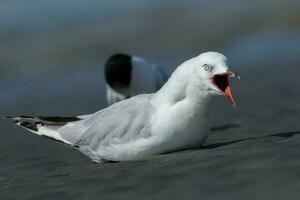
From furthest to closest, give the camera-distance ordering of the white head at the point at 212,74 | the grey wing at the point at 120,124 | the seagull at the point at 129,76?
the seagull at the point at 129,76 < the grey wing at the point at 120,124 < the white head at the point at 212,74

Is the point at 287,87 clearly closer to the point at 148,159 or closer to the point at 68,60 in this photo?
the point at 148,159

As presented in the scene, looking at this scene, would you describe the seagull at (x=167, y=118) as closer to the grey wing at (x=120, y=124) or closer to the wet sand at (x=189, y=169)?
the grey wing at (x=120, y=124)

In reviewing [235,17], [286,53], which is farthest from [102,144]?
[235,17]

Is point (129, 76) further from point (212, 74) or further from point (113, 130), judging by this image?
point (212, 74)

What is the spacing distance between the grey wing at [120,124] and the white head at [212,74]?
1.58 feet

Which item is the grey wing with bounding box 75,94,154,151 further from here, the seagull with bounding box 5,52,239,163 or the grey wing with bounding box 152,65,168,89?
the grey wing with bounding box 152,65,168,89

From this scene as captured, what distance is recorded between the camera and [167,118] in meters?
6.74

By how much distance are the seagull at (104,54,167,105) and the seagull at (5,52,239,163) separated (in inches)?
164

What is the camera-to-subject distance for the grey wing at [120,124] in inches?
272

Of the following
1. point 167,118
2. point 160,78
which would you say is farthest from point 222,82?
point 160,78

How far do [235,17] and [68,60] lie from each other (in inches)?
133

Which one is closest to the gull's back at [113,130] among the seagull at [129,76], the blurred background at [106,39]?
the blurred background at [106,39]

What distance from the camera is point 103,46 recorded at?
53.7ft

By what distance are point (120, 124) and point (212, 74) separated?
2.89 feet
